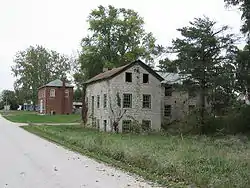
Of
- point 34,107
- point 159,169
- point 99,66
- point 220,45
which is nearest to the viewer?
point 159,169

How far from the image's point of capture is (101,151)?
19.4 meters

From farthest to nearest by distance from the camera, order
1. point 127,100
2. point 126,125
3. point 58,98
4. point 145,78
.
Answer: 1. point 58,98
2. point 145,78
3. point 127,100
4. point 126,125

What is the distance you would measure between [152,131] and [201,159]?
2843 cm

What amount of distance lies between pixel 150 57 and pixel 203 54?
75.8 ft

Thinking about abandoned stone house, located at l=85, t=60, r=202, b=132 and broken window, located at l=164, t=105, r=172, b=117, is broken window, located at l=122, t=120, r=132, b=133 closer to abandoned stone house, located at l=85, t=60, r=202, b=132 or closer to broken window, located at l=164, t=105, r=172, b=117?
abandoned stone house, located at l=85, t=60, r=202, b=132

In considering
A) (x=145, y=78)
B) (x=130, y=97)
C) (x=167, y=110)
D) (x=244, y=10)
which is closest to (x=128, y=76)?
(x=145, y=78)

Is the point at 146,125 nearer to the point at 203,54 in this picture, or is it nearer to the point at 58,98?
the point at 203,54

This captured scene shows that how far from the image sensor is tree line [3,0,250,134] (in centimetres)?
3747

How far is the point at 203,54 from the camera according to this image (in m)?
40.4

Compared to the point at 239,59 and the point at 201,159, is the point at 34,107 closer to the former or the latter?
the point at 239,59

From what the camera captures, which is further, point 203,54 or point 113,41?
point 113,41

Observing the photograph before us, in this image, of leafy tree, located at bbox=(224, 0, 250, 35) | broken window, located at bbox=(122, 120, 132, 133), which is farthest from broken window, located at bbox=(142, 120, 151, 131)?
leafy tree, located at bbox=(224, 0, 250, 35)

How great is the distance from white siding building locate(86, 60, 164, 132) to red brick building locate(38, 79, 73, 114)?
129ft

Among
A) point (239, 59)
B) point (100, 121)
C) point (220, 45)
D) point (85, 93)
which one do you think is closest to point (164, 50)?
point (220, 45)
